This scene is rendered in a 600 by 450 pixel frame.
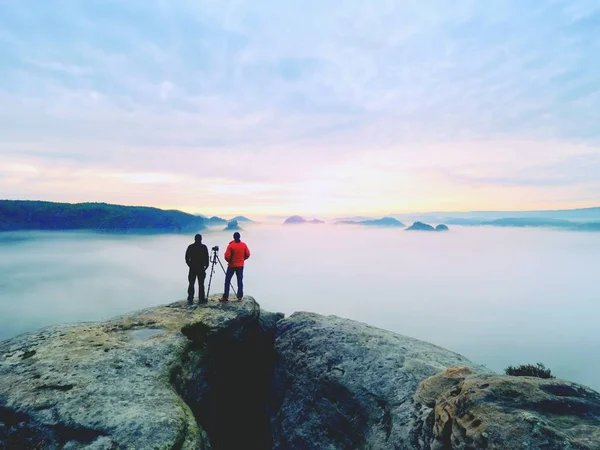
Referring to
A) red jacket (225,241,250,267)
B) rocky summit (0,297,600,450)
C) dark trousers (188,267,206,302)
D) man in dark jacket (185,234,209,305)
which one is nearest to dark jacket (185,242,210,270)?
man in dark jacket (185,234,209,305)

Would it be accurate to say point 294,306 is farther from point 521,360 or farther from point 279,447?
point 279,447

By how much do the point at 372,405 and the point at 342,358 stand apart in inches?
112

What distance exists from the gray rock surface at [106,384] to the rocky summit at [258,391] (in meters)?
0.04

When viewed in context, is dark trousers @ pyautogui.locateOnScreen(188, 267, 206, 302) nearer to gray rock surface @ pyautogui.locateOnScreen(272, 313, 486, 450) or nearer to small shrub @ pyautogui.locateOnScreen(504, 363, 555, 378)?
gray rock surface @ pyautogui.locateOnScreen(272, 313, 486, 450)

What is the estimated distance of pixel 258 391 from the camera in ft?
68.2

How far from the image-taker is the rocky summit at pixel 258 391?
9045mm

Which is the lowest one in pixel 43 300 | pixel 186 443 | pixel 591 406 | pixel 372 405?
pixel 43 300

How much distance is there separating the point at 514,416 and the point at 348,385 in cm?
789

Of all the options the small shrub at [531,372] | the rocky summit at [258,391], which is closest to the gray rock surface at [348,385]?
the rocky summit at [258,391]

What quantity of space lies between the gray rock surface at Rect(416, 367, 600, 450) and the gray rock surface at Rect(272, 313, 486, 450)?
204 centimetres

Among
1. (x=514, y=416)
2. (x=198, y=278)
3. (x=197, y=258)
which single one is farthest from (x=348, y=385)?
(x=197, y=258)

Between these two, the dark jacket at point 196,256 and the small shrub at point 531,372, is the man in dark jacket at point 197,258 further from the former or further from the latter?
the small shrub at point 531,372

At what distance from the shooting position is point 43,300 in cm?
15650

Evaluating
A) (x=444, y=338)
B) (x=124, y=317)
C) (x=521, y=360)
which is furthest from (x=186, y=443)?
(x=444, y=338)
